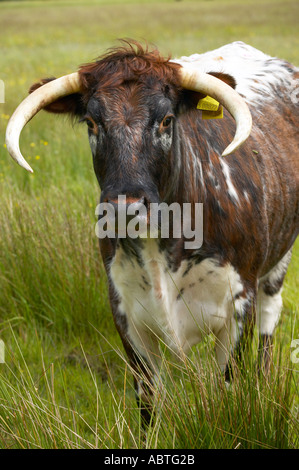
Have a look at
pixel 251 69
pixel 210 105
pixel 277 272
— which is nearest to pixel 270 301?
pixel 277 272

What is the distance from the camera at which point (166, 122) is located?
310 cm

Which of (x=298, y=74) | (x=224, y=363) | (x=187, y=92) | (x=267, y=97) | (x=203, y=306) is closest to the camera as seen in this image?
(x=187, y=92)

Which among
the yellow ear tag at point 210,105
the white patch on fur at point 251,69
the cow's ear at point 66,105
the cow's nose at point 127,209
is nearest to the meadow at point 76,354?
the cow's ear at point 66,105

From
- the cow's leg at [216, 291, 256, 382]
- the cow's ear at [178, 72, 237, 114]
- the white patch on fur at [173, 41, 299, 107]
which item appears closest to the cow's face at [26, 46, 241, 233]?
the cow's ear at [178, 72, 237, 114]

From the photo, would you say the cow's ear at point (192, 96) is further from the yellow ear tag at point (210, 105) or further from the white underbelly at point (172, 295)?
the white underbelly at point (172, 295)

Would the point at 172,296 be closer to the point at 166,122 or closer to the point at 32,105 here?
the point at 166,122

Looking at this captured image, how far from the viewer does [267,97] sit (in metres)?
4.46

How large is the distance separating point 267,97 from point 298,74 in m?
0.50

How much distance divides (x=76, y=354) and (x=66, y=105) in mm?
1915

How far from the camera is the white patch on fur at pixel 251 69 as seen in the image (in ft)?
14.4

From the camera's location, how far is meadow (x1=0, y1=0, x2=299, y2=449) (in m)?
2.83

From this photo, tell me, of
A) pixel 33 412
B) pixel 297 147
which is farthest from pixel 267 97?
pixel 33 412

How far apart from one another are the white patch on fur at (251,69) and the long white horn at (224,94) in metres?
1.14
